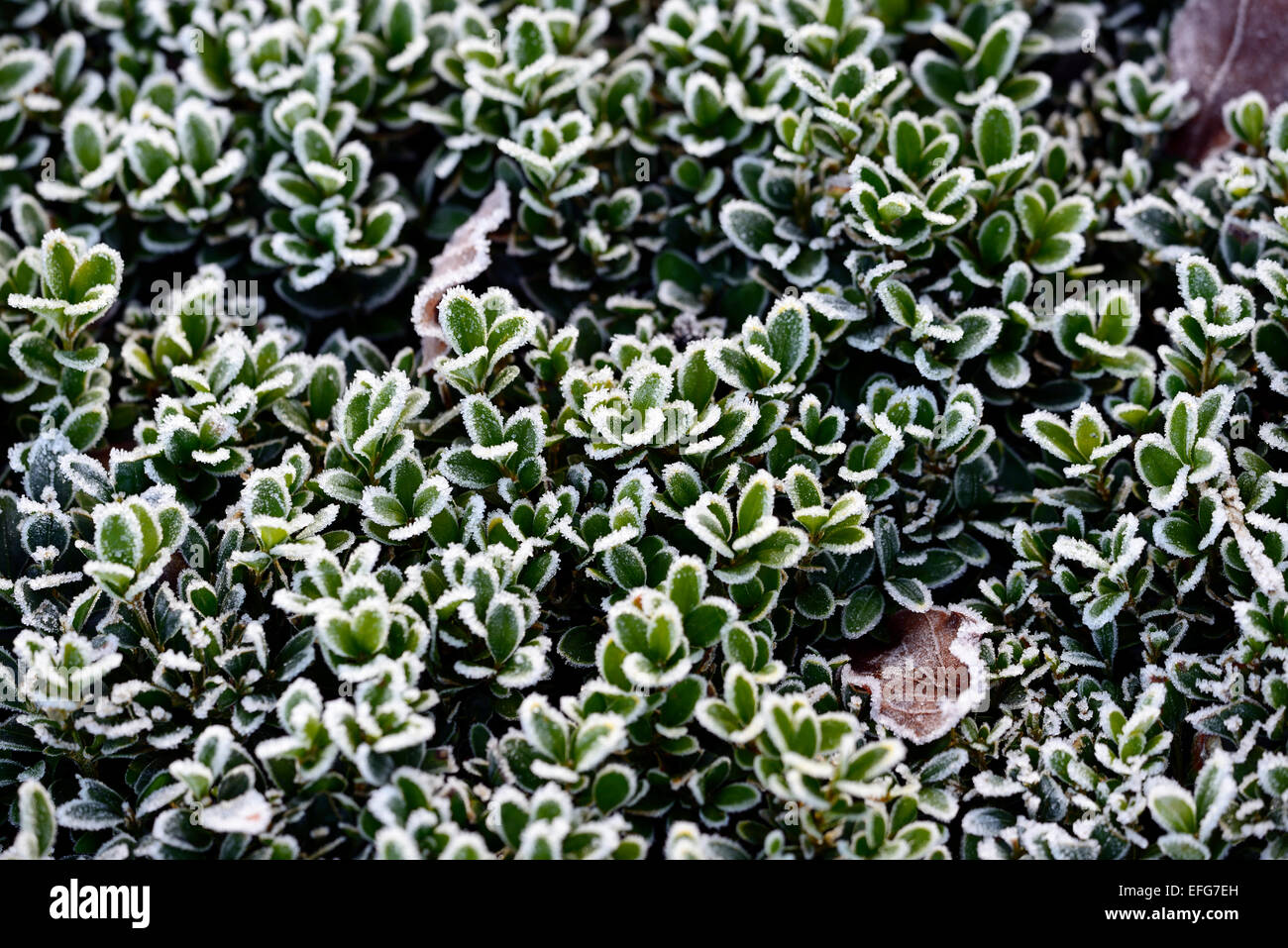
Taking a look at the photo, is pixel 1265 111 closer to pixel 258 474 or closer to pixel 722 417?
pixel 722 417

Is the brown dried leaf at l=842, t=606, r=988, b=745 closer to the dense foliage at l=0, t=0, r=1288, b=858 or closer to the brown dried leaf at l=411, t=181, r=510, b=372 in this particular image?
the dense foliage at l=0, t=0, r=1288, b=858

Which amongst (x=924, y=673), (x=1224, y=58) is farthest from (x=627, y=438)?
(x=1224, y=58)

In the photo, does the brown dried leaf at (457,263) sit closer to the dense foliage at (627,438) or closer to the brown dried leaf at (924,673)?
the dense foliage at (627,438)

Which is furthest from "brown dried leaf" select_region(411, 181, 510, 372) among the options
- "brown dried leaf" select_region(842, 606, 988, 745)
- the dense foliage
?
"brown dried leaf" select_region(842, 606, 988, 745)

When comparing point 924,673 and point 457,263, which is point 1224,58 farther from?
point 457,263

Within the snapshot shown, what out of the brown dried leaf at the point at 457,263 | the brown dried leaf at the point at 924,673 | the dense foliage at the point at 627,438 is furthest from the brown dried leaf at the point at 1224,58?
the brown dried leaf at the point at 457,263

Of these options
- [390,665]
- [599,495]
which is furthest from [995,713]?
[390,665]
